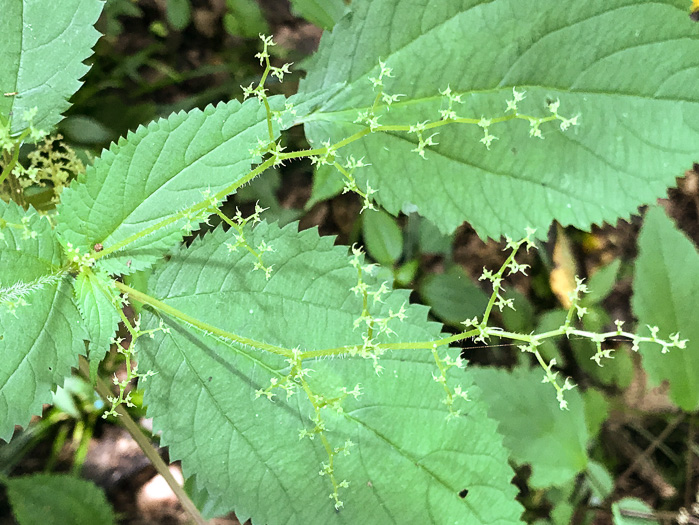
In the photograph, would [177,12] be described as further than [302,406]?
Yes

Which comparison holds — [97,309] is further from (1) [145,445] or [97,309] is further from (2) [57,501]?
(2) [57,501]

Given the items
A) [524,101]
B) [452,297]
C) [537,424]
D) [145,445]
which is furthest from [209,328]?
[537,424]

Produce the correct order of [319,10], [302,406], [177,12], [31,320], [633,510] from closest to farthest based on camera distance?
[31,320] → [302,406] → [319,10] → [633,510] → [177,12]

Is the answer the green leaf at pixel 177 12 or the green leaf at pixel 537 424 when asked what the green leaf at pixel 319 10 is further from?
the green leaf at pixel 537 424

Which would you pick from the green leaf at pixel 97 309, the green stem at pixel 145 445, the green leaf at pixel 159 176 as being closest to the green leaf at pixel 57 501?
the green stem at pixel 145 445

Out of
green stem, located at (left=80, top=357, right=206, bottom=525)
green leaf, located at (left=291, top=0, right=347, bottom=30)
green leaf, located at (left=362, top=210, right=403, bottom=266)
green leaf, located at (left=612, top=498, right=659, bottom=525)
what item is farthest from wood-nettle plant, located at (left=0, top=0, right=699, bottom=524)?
green leaf, located at (left=612, top=498, right=659, bottom=525)

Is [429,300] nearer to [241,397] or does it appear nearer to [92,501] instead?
[241,397]
